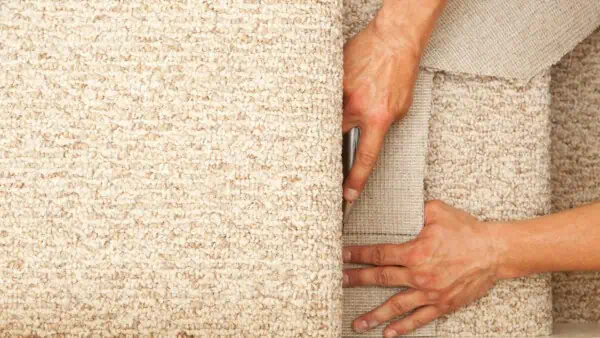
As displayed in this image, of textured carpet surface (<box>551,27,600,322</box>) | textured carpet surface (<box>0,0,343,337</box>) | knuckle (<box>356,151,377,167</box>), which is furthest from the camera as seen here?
textured carpet surface (<box>551,27,600,322</box>)

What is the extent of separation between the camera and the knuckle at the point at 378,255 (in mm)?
785

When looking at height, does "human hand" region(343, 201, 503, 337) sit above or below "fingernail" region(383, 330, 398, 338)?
above

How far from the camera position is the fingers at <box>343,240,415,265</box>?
78 centimetres

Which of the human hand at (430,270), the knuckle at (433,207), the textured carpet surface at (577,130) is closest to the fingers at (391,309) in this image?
the human hand at (430,270)

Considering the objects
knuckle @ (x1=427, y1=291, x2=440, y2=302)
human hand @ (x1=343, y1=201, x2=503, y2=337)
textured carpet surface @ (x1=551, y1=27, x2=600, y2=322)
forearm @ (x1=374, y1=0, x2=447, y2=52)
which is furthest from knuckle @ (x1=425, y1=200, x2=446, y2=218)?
textured carpet surface @ (x1=551, y1=27, x2=600, y2=322)

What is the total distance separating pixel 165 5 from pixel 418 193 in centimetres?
40

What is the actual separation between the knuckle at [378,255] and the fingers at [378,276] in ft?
0.03

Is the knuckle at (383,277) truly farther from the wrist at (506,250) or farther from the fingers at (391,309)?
the wrist at (506,250)

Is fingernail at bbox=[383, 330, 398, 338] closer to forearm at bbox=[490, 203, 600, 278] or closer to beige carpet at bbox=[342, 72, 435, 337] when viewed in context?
beige carpet at bbox=[342, 72, 435, 337]

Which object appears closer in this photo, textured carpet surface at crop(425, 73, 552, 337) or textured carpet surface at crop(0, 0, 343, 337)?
textured carpet surface at crop(0, 0, 343, 337)

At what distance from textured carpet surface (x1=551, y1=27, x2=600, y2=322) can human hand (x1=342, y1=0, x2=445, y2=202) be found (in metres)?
0.35

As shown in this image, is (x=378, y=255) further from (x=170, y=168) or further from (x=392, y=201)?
(x=170, y=168)

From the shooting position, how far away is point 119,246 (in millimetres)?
615

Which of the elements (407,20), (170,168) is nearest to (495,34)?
(407,20)
